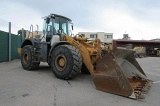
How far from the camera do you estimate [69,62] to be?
315 inches

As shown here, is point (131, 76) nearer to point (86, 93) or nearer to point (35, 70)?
point (86, 93)

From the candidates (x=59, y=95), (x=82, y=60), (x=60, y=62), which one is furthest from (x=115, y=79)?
(x=60, y=62)

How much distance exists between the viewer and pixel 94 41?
28.2 feet

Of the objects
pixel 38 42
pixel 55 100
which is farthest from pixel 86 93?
pixel 38 42

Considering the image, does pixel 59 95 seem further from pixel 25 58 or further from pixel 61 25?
pixel 25 58

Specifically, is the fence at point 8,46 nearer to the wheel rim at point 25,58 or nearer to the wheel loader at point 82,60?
the wheel loader at point 82,60

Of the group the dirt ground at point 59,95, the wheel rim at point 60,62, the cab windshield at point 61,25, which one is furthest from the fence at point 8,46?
the dirt ground at point 59,95

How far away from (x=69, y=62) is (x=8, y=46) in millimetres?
8704

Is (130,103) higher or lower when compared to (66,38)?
lower

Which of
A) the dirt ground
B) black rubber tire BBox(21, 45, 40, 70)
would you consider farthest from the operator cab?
the dirt ground

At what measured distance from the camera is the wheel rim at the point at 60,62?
8353 mm

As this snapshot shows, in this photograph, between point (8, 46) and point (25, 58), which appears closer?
point (25, 58)

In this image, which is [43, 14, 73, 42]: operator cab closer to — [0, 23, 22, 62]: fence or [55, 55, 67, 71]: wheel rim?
[55, 55, 67, 71]: wheel rim

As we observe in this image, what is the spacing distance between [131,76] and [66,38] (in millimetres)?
2894
